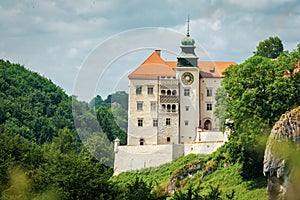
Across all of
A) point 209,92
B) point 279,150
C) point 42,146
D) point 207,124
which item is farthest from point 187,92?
point 279,150

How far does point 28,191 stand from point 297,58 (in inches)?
739

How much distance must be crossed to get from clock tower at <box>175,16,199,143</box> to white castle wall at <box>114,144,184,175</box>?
274 cm

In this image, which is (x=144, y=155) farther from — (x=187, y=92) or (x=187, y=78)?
(x=187, y=78)

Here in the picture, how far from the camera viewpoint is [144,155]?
→ 58562 mm

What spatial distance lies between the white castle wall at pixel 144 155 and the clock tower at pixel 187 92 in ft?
8.99

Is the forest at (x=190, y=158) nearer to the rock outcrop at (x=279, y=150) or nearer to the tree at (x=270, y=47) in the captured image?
the rock outcrop at (x=279, y=150)

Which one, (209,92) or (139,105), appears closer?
(139,105)

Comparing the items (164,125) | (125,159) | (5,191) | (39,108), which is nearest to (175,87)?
→ (164,125)

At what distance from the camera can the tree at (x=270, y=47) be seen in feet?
270

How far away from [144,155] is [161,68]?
7.26m

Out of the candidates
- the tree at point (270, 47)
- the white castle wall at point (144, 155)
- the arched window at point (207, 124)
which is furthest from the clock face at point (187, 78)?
the tree at point (270, 47)

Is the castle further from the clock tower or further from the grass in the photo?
the grass

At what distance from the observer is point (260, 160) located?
45.3 meters

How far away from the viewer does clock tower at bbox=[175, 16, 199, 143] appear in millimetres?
60906
